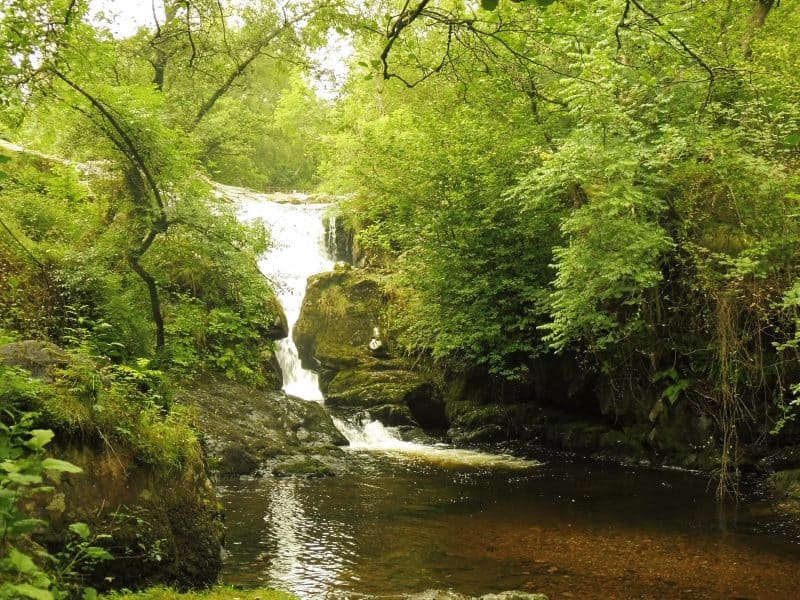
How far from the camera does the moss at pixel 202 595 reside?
389 cm

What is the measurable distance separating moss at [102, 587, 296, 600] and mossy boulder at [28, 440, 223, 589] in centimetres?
31

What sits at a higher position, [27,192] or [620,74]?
[620,74]

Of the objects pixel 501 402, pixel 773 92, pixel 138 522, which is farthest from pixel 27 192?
pixel 773 92

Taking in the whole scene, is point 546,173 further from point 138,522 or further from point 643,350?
point 138,522

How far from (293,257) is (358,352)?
5571 millimetres

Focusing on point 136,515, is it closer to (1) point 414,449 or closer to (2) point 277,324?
(1) point 414,449

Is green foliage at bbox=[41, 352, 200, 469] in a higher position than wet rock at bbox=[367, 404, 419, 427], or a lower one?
higher

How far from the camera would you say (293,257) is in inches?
877

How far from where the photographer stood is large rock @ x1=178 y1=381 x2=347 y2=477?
11102 millimetres

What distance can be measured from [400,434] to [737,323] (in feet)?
27.5

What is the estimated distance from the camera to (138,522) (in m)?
4.71

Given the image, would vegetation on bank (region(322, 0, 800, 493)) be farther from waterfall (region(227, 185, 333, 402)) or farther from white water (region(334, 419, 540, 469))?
waterfall (region(227, 185, 333, 402))

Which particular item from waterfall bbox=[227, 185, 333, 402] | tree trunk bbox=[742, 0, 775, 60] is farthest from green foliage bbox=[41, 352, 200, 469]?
waterfall bbox=[227, 185, 333, 402]

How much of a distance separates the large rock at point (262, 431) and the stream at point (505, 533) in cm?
55
